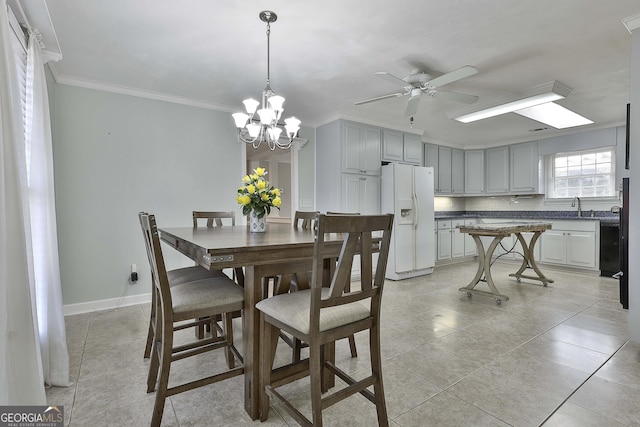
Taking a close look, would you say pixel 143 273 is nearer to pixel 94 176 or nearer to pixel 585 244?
pixel 94 176

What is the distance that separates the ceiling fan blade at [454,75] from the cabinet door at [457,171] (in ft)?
12.7

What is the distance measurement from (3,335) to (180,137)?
2862mm

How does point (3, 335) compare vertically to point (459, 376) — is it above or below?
above

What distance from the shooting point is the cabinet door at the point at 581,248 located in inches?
188

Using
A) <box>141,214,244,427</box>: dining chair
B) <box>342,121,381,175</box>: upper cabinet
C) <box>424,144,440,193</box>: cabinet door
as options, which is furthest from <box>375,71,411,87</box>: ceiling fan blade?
<box>424,144,440,193</box>: cabinet door

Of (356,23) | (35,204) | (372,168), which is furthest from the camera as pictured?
(372,168)

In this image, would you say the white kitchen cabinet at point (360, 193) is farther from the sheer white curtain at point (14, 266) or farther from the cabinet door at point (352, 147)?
the sheer white curtain at point (14, 266)

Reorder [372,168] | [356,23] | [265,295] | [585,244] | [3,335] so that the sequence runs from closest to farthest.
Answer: [3,335], [265,295], [356,23], [372,168], [585,244]

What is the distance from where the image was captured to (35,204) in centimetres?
190

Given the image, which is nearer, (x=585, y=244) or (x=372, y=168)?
(x=372, y=168)

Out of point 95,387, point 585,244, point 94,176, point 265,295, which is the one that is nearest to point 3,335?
point 95,387

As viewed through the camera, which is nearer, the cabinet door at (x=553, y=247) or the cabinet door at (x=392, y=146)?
the cabinet door at (x=392, y=146)

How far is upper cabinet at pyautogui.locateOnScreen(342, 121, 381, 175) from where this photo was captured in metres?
4.22

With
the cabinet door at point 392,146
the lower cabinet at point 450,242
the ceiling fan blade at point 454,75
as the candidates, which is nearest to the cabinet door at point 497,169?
the lower cabinet at point 450,242
